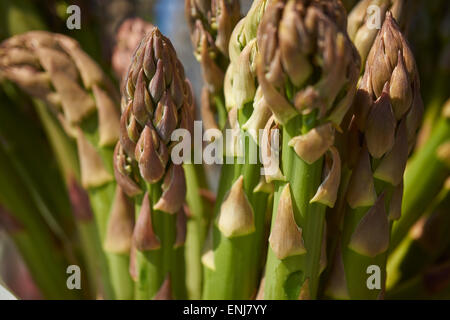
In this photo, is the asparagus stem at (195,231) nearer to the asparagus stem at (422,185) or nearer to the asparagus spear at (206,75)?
the asparagus spear at (206,75)

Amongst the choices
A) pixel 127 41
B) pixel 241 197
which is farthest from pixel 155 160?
pixel 127 41

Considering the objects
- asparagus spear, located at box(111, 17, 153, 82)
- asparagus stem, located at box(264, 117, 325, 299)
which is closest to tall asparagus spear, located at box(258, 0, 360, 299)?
asparagus stem, located at box(264, 117, 325, 299)

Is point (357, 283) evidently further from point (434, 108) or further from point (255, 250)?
point (434, 108)

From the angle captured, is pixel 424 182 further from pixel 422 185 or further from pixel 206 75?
pixel 206 75

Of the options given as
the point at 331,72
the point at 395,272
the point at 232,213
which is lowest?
the point at 395,272

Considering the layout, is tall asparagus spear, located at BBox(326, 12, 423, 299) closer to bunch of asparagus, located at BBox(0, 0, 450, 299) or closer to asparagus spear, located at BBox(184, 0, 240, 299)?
bunch of asparagus, located at BBox(0, 0, 450, 299)

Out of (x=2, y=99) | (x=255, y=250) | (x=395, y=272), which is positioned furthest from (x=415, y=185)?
(x=2, y=99)
